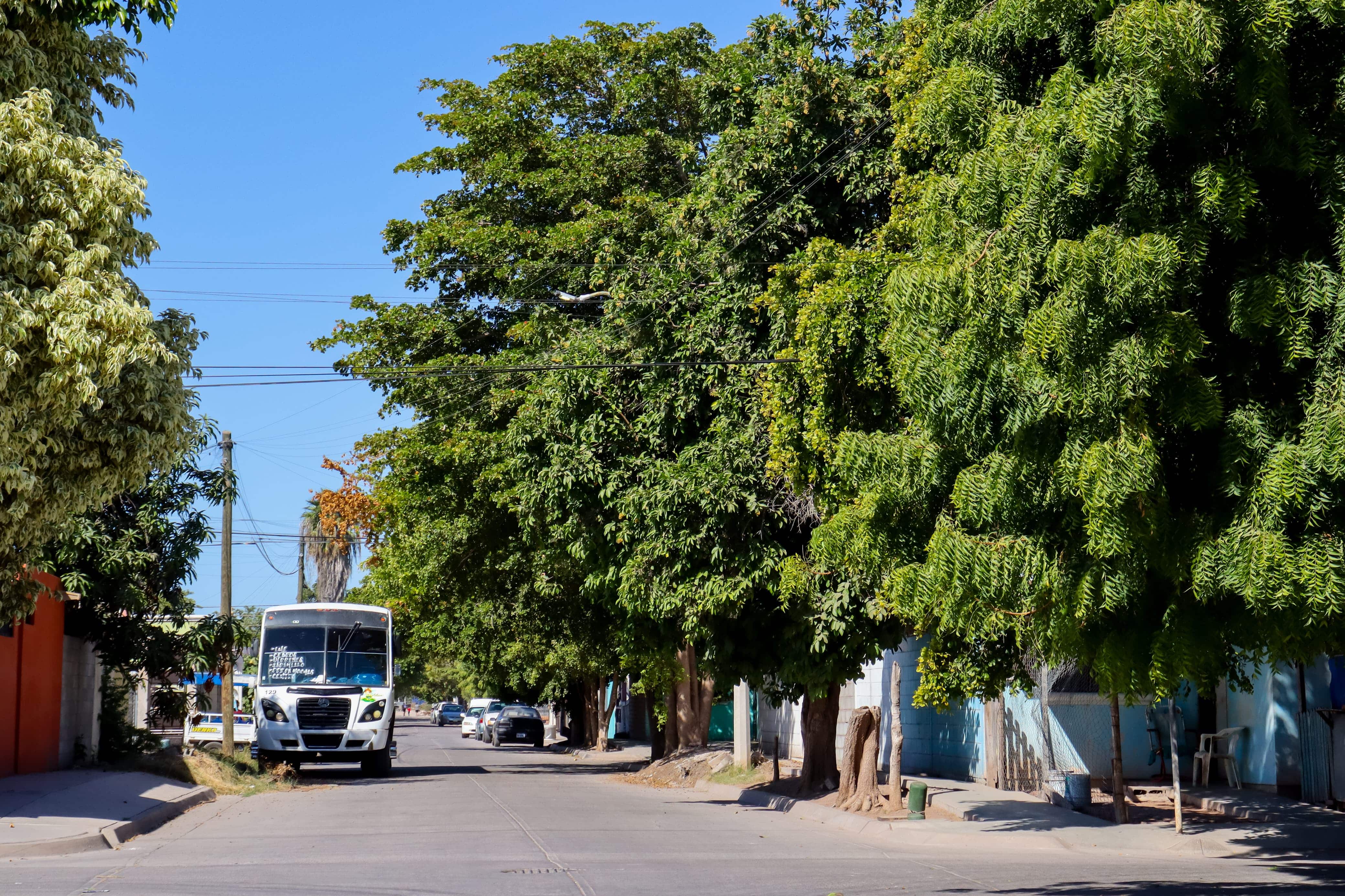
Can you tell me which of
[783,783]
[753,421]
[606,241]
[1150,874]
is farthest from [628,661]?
[1150,874]

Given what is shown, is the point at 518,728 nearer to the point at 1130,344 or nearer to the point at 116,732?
the point at 116,732

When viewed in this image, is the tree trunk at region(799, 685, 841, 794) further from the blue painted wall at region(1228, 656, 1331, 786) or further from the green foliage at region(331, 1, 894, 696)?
the blue painted wall at region(1228, 656, 1331, 786)

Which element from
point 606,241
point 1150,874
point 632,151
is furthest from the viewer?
point 632,151

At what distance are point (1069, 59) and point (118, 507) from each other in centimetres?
1966

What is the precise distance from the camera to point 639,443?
745 inches

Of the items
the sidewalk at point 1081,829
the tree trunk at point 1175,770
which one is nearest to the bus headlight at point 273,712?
the sidewalk at point 1081,829

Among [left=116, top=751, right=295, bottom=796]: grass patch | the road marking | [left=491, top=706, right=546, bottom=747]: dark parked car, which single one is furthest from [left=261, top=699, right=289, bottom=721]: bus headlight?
[left=491, top=706, right=546, bottom=747]: dark parked car

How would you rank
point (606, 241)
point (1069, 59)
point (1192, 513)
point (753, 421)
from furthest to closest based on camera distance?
point (606, 241)
point (753, 421)
point (1069, 59)
point (1192, 513)

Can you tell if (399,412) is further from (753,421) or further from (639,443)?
(753,421)

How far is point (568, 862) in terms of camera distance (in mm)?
12352

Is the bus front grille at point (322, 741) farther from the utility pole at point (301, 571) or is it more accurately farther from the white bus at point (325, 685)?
the utility pole at point (301, 571)

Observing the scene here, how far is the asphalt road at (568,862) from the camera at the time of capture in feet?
34.7

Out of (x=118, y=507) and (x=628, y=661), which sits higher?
(x=118, y=507)

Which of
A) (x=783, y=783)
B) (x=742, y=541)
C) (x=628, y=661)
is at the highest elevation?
(x=742, y=541)
